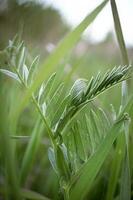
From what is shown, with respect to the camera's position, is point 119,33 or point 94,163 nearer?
point 94,163

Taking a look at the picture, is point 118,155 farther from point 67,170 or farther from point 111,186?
point 67,170

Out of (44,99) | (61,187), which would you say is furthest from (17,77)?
(61,187)

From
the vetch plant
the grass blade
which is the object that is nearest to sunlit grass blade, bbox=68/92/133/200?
the vetch plant

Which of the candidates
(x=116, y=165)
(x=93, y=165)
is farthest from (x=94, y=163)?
(x=116, y=165)

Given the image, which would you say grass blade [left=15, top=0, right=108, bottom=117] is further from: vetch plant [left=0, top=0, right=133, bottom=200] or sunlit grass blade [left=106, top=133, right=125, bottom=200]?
sunlit grass blade [left=106, top=133, right=125, bottom=200]

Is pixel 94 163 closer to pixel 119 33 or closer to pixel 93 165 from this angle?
pixel 93 165

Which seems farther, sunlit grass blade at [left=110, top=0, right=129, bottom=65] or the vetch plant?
sunlit grass blade at [left=110, top=0, right=129, bottom=65]

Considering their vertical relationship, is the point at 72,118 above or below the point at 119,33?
below

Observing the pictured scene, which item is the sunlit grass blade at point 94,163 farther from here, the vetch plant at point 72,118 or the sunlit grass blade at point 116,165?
the sunlit grass blade at point 116,165
